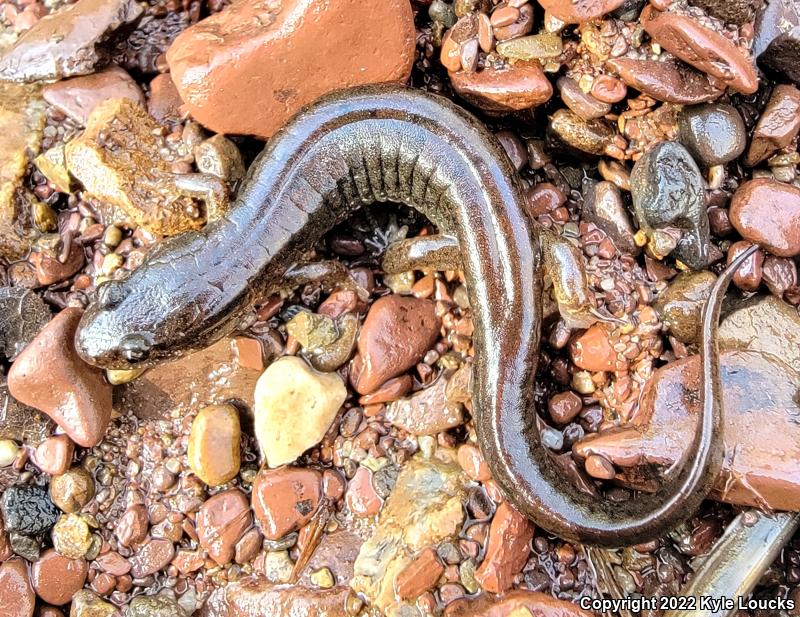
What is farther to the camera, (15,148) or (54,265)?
(15,148)

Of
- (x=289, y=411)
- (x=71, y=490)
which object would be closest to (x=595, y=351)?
(x=289, y=411)

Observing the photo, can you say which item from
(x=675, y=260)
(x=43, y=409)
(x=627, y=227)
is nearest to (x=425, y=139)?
(x=627, y=227)

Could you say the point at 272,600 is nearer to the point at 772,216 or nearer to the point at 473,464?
the point at 473,464

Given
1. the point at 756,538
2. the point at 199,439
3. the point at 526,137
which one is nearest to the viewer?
the point at 756,538

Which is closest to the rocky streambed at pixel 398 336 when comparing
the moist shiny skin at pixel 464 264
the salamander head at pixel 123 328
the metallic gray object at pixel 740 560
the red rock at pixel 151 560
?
the red rock at pixel 151 560

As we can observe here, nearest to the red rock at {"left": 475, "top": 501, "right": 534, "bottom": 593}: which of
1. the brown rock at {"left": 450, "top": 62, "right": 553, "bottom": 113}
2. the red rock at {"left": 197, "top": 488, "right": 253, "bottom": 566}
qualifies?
the red rock at {"left": 197, "top": 488, "right": 253, "bottom": 566}

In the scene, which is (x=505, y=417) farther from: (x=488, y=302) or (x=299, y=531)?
(x=299, y=531)
